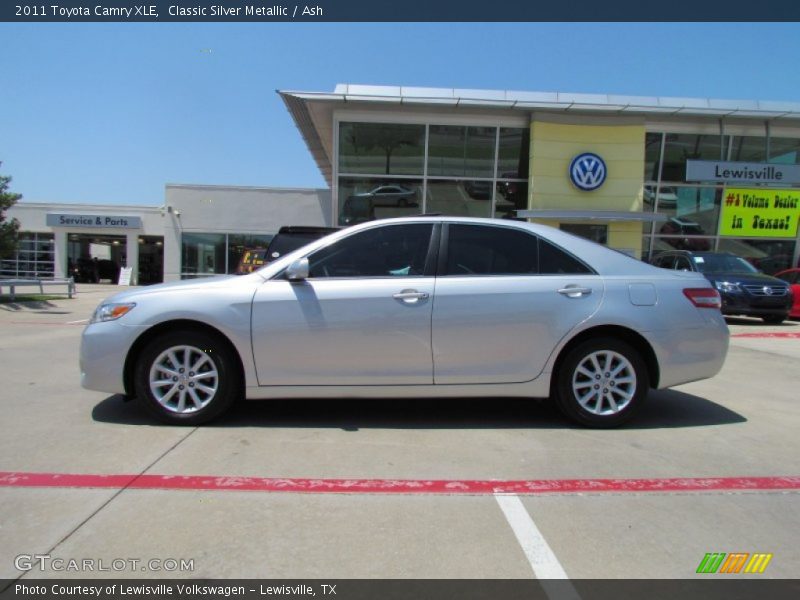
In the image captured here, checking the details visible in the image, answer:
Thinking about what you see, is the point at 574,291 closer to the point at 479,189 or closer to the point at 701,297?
the point at 701,297

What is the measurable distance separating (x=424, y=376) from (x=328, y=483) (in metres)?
1.26

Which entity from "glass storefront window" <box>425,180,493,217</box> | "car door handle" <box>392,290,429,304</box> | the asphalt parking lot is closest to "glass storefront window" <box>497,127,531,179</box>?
"glass storefront window" <box>425,180,493,217</box>

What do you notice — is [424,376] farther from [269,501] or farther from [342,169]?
[342,169]

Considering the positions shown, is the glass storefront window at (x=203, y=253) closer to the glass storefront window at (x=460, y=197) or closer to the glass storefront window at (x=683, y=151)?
the glass storefront window at (x=460, y=197)

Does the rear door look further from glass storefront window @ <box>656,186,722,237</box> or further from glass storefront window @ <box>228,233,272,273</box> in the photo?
glass storefront window @ <box>228,233,272,273</box>

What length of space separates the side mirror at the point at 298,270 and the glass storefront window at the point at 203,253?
1801cm

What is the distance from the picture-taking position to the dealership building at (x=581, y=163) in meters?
16.8

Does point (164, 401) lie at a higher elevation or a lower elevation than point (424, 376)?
lower

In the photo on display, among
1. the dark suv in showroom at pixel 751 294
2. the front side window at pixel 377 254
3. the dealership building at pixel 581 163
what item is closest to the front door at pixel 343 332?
the front side window at pixel 377 254

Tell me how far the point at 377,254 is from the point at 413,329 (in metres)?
0.72

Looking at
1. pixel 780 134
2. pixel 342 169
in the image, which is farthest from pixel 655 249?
pixel 342 169

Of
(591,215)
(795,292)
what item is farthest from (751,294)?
(591,215)

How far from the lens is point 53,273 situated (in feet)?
87.6

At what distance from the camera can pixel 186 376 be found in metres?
4.30
